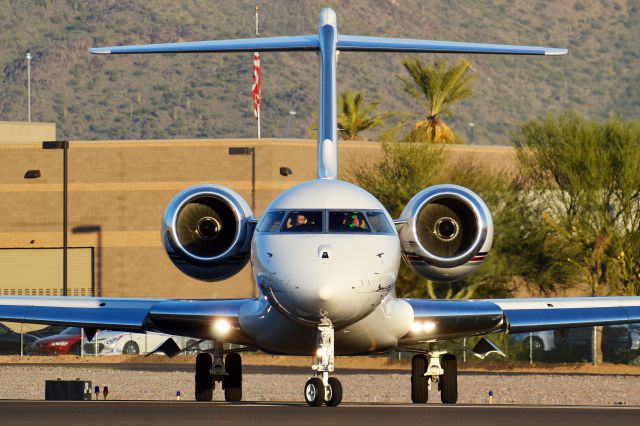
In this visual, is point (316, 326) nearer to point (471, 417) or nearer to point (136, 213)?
point (471, 417)

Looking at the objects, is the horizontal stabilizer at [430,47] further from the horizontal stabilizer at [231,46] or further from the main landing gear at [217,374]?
the main landing gear at [217,374]

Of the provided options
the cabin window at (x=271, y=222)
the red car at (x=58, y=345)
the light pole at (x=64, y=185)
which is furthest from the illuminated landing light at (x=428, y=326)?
the light pole at (x=64, y=185)

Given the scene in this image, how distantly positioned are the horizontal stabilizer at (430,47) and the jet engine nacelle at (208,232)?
138 inches

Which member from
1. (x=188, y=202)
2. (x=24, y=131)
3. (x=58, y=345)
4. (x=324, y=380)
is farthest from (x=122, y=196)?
(x=324, y=380)

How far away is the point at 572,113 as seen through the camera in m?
54.1

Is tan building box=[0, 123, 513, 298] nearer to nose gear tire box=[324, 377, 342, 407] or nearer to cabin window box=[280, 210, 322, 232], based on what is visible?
cabin window box=[280, 210, 322, 232]

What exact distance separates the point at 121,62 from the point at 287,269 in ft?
580

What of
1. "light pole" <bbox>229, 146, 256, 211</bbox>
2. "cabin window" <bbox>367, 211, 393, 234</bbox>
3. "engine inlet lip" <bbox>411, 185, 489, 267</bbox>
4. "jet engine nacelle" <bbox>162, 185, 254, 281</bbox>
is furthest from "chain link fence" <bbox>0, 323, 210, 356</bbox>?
"cabin window" <bbox>367, 211, 393, 234</bbox>

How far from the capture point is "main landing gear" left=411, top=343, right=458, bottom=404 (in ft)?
80.5

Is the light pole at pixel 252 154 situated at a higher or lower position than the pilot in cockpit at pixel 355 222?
higher

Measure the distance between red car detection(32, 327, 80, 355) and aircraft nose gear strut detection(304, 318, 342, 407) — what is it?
33138mm

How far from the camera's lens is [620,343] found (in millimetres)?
47250

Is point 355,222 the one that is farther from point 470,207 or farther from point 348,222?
point 470,207

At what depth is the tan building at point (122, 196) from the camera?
63156 mm
